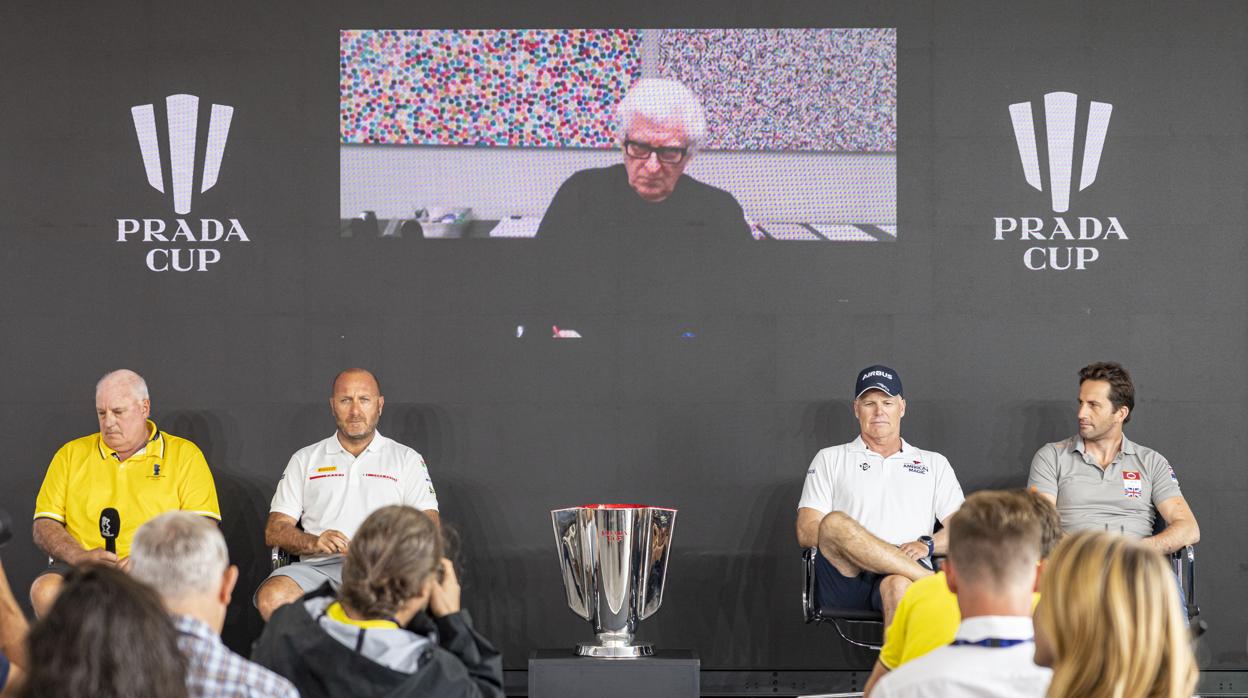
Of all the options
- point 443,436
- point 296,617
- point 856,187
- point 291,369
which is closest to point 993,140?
point 856,187

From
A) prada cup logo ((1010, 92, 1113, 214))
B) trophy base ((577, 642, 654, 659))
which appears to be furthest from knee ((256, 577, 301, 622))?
prada cup logo ((1010, 92, 1113, 214))

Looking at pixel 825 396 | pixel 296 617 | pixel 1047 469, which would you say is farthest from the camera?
pixel 825 396

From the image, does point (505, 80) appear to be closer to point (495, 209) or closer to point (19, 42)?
point (495, 209)

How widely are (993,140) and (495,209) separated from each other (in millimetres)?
2043

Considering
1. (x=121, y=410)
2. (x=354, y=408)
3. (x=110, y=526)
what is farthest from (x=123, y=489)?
(x=354, y=408)

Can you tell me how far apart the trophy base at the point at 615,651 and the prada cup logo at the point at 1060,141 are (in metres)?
2.46

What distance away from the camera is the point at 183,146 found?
523 centimetres

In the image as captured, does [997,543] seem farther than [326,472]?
No

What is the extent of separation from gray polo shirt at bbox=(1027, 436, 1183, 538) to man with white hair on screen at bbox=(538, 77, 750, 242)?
1.50 meters

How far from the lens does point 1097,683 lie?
1674 millimetres

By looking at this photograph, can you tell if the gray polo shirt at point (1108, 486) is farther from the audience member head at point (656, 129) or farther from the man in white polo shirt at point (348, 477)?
the man in white polo shirt at point (348, 477)

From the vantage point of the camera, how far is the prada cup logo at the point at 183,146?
523 cm

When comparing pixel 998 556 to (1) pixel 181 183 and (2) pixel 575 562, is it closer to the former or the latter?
(2) pixel 575 562

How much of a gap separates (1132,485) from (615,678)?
2074 mm
